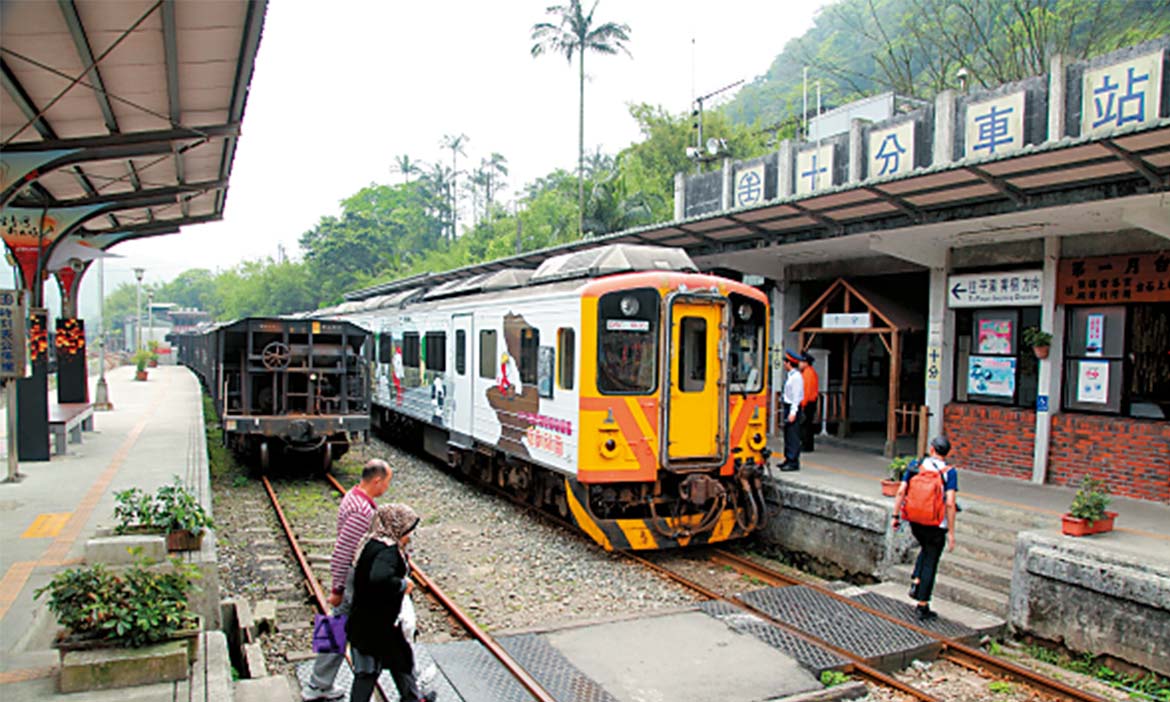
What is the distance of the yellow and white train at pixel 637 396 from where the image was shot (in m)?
7.64

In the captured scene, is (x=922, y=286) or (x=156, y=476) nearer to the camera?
(x=156, y=476)

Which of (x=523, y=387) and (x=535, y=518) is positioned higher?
(x=523, y=387)

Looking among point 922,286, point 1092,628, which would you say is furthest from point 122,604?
point 922,286

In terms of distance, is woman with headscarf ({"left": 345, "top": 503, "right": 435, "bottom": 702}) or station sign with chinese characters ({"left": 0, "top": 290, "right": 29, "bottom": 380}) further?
Answer: station sign with chinese characters ({"left": 0, "top": 290, "right": 29, "bottom": 380})

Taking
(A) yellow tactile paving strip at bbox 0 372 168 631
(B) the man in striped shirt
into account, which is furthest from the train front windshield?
(A) yellow tactile paving strip at bbox 0 372 168 631

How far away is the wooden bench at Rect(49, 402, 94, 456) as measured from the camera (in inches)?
428

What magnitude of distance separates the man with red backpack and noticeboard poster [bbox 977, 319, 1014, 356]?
4325mm

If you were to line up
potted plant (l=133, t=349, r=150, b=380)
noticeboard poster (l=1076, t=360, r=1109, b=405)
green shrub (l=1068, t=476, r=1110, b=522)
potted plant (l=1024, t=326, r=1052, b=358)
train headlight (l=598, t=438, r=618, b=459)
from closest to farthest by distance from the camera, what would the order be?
green shrub (l=1068, t=476, r=1110, b=522), train headlight (l=598, t=438, r=618, b=459), noticeboard poster (l=1076, t=360, r=1109, b=405), potted plant (l=1024, t=326, r=1052, b=358), potted plant (l=133, t=349, r=150, b=380)

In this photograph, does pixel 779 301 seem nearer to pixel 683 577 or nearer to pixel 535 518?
pixel 535 518

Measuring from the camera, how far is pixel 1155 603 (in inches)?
218

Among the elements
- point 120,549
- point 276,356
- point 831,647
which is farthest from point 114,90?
point 831,647

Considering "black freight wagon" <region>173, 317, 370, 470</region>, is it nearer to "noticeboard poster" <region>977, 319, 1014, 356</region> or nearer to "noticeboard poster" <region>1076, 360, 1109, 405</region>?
"noticeboard poster" <region>977, 319, 1014, 356</region>

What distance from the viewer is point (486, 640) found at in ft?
18.1

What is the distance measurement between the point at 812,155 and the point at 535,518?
8003 millimetres
